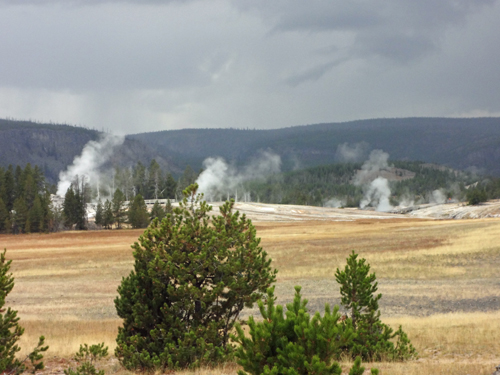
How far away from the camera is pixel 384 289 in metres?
25.7

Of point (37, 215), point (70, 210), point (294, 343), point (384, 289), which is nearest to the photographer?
point (294, 343)

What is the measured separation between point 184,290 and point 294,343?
17.0 feet

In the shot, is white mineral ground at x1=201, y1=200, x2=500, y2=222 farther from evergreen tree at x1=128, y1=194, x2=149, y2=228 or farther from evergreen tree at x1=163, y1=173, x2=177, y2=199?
evergreen tree at x1=163, y1=173, x2=177, y2=199

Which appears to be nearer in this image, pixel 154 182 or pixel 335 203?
pixel 154 182

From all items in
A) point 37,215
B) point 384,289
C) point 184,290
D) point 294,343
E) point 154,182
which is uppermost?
point 154,182

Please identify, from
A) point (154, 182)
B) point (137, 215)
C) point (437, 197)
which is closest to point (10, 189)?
point (137, 215)

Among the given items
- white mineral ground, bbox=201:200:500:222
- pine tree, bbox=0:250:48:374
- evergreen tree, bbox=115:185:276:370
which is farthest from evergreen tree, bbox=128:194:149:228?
pine tree, bbox=0:250:48:374

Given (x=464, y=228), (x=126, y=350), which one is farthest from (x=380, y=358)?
(x=464, y=228)

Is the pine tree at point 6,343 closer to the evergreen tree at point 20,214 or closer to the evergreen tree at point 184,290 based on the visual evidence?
the evergreen tree at point 184,290

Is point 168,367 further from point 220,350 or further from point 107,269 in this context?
point 107,269

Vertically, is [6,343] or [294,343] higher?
[294,343]

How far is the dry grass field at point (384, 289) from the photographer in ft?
42.9

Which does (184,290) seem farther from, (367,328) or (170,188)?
(170,188)

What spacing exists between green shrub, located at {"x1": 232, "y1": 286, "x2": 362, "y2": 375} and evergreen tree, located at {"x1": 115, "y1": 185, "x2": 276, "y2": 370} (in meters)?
4.66
